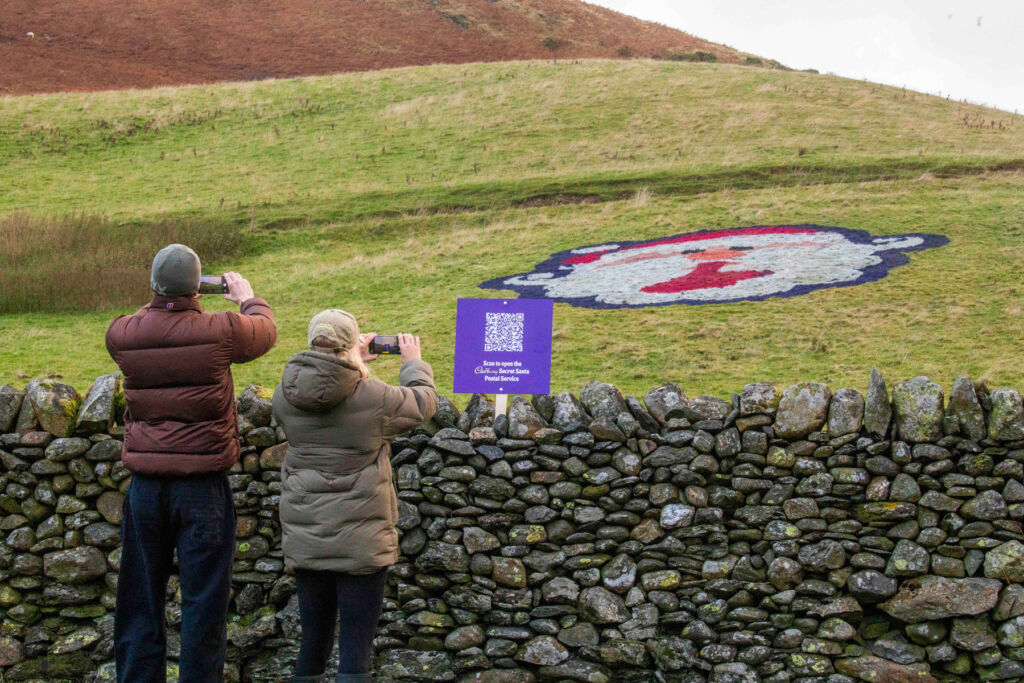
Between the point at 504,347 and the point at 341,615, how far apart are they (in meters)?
3.30

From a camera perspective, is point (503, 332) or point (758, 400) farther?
point (503, 332)

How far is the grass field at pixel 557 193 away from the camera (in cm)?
1380

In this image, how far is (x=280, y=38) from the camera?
7388cm

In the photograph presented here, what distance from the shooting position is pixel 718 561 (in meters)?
7.27

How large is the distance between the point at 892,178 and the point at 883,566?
779 inches

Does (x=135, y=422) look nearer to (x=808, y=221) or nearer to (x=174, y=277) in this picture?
(x=174, y=277)

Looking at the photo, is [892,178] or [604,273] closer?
[604,273]

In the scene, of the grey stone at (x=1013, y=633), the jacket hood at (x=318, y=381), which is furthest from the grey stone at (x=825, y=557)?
the jacket hood at (x=318, y=381)

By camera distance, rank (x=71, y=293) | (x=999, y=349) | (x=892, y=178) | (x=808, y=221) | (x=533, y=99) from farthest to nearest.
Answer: (x=533, y=99)
(x=892, y=178)
(x=808, y=221)
(x=71, y=293)
(x=999, y=349)

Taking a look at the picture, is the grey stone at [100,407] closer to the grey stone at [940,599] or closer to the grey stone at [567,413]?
the grey stone at [567,413]

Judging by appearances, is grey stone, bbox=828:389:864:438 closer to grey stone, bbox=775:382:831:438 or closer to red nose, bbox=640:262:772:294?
grey stone, bbox=775:382:831:438

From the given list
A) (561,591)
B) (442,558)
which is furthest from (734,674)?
(442,558)

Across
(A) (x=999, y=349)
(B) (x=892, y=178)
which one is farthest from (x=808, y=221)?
(A) (x=999, y=349)

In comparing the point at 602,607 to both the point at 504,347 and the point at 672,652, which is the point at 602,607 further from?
the point at 504,347
